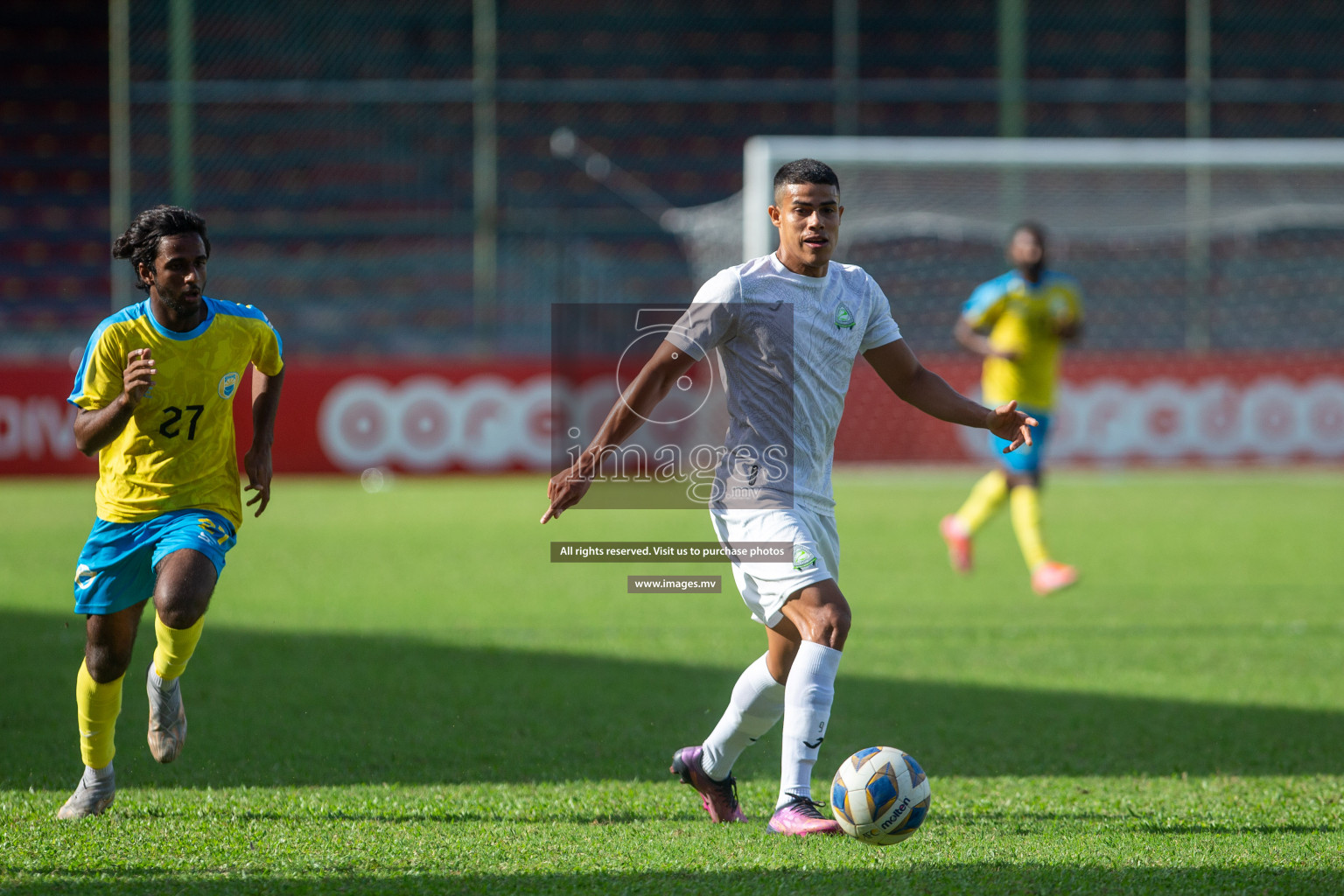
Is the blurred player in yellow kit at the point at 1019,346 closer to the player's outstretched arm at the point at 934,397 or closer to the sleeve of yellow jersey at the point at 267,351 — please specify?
the player's outstretched arm at the point at 934,397

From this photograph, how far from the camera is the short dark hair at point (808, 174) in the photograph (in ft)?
13.9

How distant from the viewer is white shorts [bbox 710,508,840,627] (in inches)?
164

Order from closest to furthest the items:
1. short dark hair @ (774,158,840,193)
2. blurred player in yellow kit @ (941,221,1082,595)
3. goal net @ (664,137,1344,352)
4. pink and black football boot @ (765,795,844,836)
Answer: pink and black football boot @ (765,795,844,836)
short dark hair @ (774,158,840,193)
blurred player in yellow kit @ (941,221,1082,595)
goal net @ (664,137,1344,352)

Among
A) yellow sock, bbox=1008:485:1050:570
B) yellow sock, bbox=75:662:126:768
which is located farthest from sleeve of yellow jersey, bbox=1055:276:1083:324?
yellow sock, bbox=75:662:126:768

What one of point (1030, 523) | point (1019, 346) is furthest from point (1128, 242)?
point (1030, 523)

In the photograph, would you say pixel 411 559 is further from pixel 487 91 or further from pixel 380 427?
pixel 487 91

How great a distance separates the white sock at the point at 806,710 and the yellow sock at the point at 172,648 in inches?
76.8

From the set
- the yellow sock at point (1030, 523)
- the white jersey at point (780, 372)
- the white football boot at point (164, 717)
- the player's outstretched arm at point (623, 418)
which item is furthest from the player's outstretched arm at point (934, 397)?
the yellow sock at point (1030, 523)

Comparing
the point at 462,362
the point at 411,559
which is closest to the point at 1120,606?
the point at 411,559

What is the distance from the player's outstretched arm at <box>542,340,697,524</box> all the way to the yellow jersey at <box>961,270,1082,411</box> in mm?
5926

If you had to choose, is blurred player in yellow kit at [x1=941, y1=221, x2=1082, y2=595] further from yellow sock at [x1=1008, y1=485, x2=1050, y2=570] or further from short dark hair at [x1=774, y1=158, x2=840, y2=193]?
short dark hair at [x1=774, y1=158, x2=840, y2=193]

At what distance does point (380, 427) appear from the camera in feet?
55.1

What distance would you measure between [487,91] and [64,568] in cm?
1282

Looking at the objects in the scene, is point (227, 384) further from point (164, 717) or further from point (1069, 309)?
point (1069, 309)
